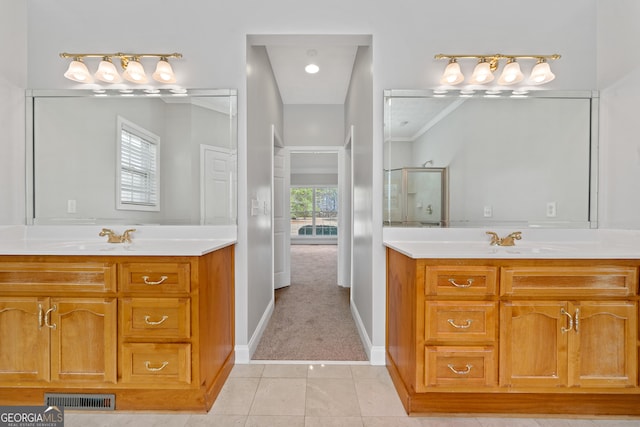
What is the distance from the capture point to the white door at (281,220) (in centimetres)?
394

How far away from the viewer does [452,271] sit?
1.48 meters

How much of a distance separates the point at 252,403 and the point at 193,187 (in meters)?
1.50

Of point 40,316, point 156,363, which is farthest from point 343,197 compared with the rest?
point 40,316

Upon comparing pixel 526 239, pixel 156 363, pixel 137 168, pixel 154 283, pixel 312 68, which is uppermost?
pixel 312 68

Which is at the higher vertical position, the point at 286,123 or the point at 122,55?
the point at 286,123

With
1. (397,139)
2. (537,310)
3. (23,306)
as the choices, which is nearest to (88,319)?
(23,306)

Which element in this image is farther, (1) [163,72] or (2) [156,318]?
(1) [163,72]

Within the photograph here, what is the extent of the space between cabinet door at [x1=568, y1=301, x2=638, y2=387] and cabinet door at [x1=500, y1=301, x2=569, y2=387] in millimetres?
62

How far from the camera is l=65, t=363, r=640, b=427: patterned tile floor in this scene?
1.49 m

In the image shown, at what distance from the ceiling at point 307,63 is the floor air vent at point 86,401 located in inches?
101

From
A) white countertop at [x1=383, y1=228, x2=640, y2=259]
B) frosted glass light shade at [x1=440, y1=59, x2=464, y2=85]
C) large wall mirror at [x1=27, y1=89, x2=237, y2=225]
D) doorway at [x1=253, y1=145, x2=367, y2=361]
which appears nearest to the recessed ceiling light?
doorway at [x1=253, y1=145, x2=367, y2=361]

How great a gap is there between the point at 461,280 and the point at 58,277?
2.19m

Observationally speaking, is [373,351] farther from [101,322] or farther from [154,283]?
[101,322]

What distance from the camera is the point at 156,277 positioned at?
1507mm
